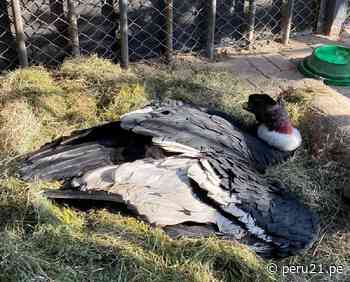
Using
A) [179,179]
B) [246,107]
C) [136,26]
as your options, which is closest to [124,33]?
[136,26]

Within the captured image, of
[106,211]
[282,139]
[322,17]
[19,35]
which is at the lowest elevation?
[106,211]

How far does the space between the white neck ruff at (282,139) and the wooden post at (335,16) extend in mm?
2238

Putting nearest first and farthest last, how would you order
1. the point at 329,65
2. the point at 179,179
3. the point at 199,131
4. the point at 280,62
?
the point at 179,179 → the point at 199,131 → the point at 329,65 → the point at 280,62

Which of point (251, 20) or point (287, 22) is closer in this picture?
point (251, 20)

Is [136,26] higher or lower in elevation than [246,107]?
higher

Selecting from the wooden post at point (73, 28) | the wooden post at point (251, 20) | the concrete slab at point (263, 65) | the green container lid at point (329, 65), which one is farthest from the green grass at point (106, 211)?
the wooden post at point (251, 20)

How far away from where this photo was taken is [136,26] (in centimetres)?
489

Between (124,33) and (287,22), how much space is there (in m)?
1.60

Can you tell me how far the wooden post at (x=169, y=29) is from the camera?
4777 millimetres

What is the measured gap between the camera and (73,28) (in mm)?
4523

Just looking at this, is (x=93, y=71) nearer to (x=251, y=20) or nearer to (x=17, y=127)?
(x=17, y=127)

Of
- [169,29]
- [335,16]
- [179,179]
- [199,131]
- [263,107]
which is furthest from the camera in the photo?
[335,16]

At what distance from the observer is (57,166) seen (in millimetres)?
3232

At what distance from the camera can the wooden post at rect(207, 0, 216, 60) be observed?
488 cm
